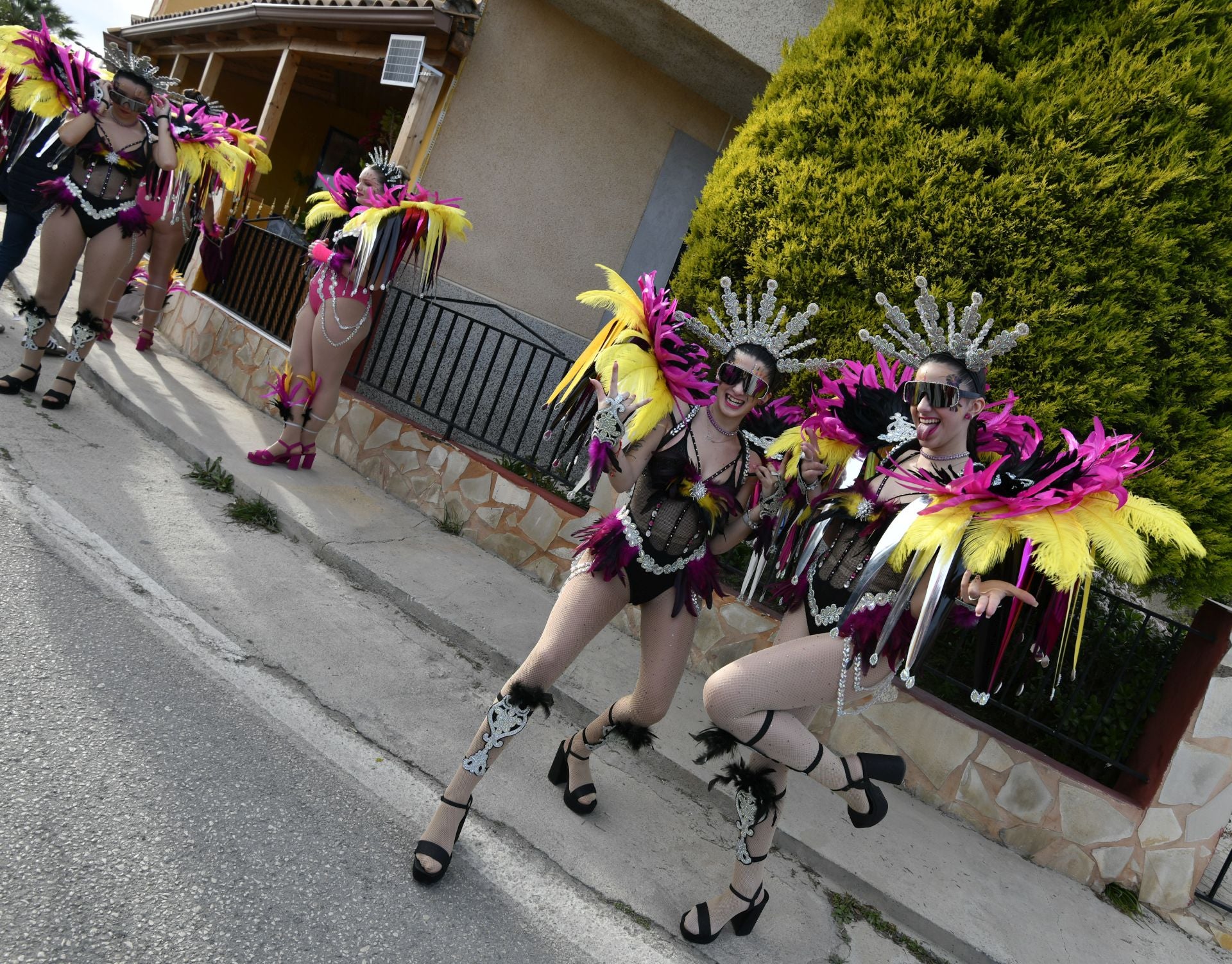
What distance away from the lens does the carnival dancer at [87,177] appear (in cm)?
558

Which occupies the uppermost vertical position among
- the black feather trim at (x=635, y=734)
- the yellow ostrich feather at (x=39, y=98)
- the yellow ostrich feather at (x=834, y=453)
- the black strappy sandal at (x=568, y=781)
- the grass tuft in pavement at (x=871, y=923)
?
the yellow ostrich feather at (x=39, y=98)

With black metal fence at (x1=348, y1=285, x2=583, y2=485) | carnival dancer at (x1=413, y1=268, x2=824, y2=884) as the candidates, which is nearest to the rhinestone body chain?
black metal fence at (x1=348, y1=285, x2=583, y2=485)

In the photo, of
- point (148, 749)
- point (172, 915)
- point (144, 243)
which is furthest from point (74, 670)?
point (144, 243)

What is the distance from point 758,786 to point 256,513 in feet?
12.2

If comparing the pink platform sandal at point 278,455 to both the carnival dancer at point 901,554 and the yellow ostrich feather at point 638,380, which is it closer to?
the yellow ostrich feather at point 638,380

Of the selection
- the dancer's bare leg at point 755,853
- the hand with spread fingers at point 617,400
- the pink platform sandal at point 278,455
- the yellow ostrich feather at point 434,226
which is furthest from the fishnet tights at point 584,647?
the pink platform sandal at point 278,455

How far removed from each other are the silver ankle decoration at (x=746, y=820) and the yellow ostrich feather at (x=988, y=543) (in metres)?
1.10

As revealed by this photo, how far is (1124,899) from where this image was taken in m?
4.44

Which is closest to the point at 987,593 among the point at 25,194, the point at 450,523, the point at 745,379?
the point at 745,379

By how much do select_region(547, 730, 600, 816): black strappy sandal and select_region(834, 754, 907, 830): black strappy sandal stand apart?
103cm

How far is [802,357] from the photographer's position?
5.50 meters

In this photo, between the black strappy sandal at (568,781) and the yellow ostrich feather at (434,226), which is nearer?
the black strappy sandal at (568,781)

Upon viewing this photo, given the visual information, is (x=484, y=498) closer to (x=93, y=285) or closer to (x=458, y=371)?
(x=458, y=371)

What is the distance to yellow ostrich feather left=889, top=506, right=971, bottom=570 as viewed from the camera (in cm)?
275
